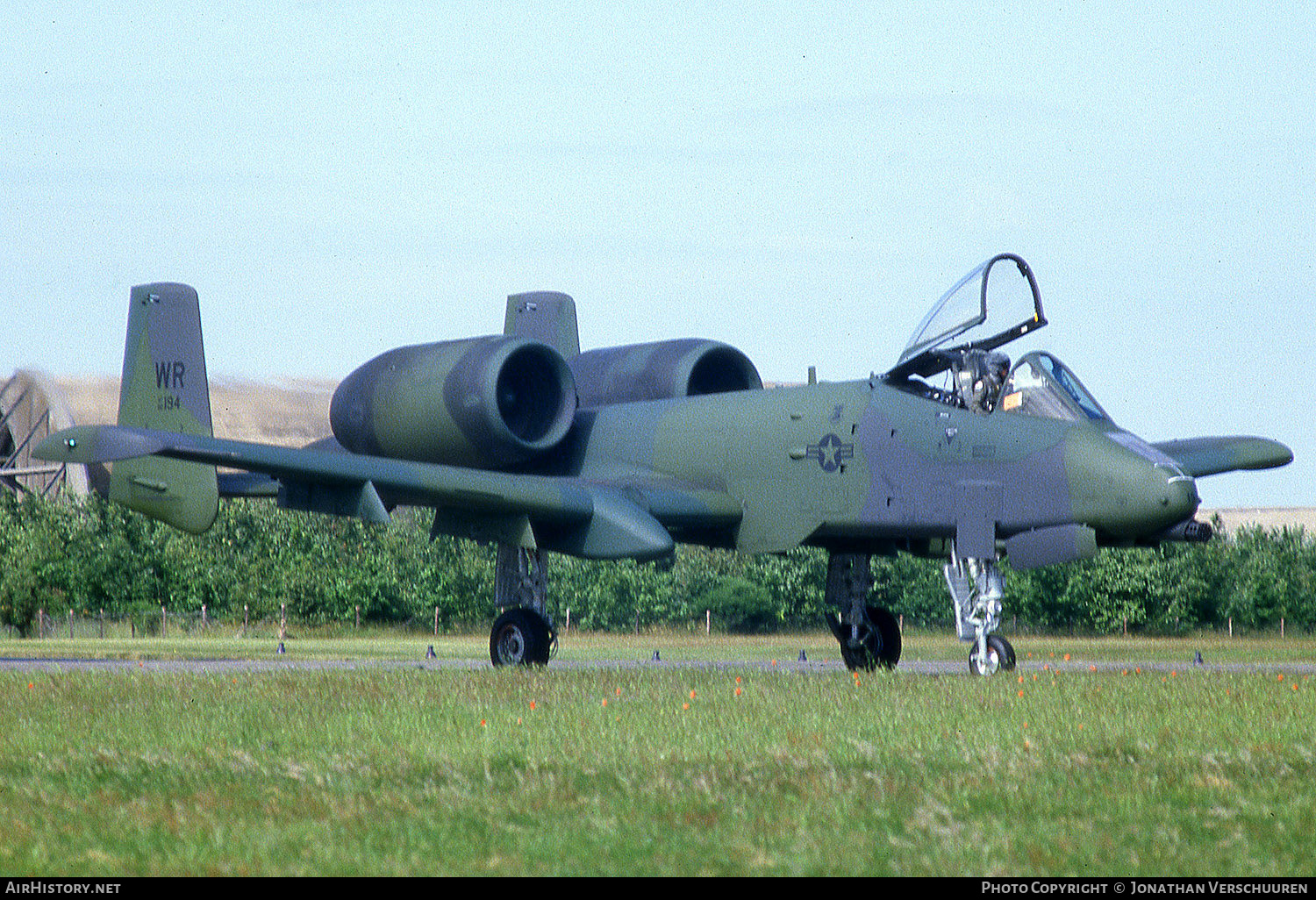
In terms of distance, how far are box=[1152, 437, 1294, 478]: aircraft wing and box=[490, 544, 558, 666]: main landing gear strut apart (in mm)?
8061

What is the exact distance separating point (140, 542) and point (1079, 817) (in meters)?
46.1

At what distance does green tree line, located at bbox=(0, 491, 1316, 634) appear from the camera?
44062 millimetres

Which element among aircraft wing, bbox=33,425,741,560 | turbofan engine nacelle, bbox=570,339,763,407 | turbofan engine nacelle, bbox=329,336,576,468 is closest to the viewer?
aircraft wing, bbox=33,425,741,560

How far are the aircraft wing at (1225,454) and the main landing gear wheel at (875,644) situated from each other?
13.7ft

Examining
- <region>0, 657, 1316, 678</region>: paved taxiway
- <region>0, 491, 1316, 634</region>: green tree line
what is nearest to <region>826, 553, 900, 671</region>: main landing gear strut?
<region>0, 657, 1316, 678</region>: paved taxiway

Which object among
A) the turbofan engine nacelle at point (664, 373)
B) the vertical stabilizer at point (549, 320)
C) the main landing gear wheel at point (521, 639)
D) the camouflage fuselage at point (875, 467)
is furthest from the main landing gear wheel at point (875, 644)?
the vertical stabilizer at point (549, 320)

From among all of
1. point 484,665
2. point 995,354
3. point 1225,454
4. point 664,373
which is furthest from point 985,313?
point 484,665

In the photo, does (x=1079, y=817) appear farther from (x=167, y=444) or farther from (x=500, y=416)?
(x=500, y=416)

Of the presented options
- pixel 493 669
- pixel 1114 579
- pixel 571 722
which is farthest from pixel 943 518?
pixel 1114 579

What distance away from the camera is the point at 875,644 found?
18734 millimetres

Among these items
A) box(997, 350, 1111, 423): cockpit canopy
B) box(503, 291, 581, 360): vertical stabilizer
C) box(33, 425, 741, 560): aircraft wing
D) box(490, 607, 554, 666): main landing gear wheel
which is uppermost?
box(503, 291, 581, 360): vertical stabilizer

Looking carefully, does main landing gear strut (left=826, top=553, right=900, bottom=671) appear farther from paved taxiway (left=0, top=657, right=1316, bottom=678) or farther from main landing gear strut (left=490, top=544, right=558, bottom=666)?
main landing gear strut (left=490, top=544, right=558, bottom=666)

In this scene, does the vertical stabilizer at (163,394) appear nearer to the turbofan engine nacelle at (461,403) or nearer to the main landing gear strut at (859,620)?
the turbofan engine nacelle at (461,403)
